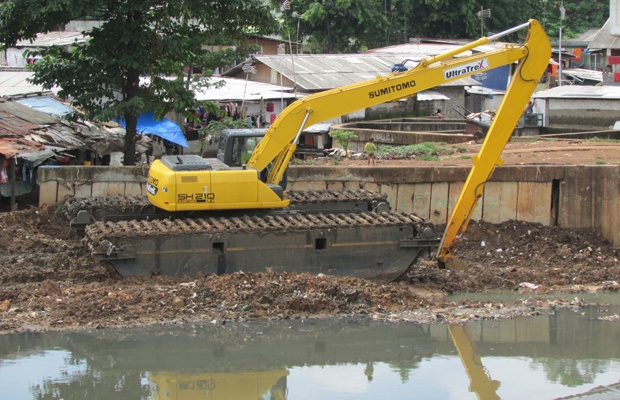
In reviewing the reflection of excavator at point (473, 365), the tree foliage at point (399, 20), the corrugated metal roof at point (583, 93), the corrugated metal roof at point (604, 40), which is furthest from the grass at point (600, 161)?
the tree foliage at point (399, 20)

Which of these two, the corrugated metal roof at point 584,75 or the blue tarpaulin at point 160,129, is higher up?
the corrugated metal roof at point 584,75

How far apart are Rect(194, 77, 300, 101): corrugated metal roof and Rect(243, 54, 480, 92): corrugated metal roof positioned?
1125 mm

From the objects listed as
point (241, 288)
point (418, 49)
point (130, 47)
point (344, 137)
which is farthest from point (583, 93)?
point (241, 288)

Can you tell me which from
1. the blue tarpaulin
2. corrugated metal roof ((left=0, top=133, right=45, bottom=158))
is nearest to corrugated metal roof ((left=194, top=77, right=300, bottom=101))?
the blue tarpaulin

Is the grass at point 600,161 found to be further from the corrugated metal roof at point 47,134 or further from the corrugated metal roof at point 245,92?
the corrugated metal roof at point 245,92

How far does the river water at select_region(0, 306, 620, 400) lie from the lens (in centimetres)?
996

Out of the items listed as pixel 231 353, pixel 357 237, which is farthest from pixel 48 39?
pixel 231 353

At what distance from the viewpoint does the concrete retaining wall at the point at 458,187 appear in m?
17.1

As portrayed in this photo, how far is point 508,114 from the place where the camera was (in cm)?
1445

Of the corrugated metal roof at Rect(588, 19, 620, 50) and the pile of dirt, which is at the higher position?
the corrugated metal roof at Rect(588, 19, 620, 50)

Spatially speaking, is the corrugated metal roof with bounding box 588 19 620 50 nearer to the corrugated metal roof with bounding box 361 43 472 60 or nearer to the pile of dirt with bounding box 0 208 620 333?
the corrugated metal roof with bounding box 361 43 472 60

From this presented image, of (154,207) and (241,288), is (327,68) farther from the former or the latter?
(241,288)

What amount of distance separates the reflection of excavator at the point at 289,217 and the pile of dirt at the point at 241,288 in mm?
494

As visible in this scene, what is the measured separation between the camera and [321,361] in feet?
36.3
